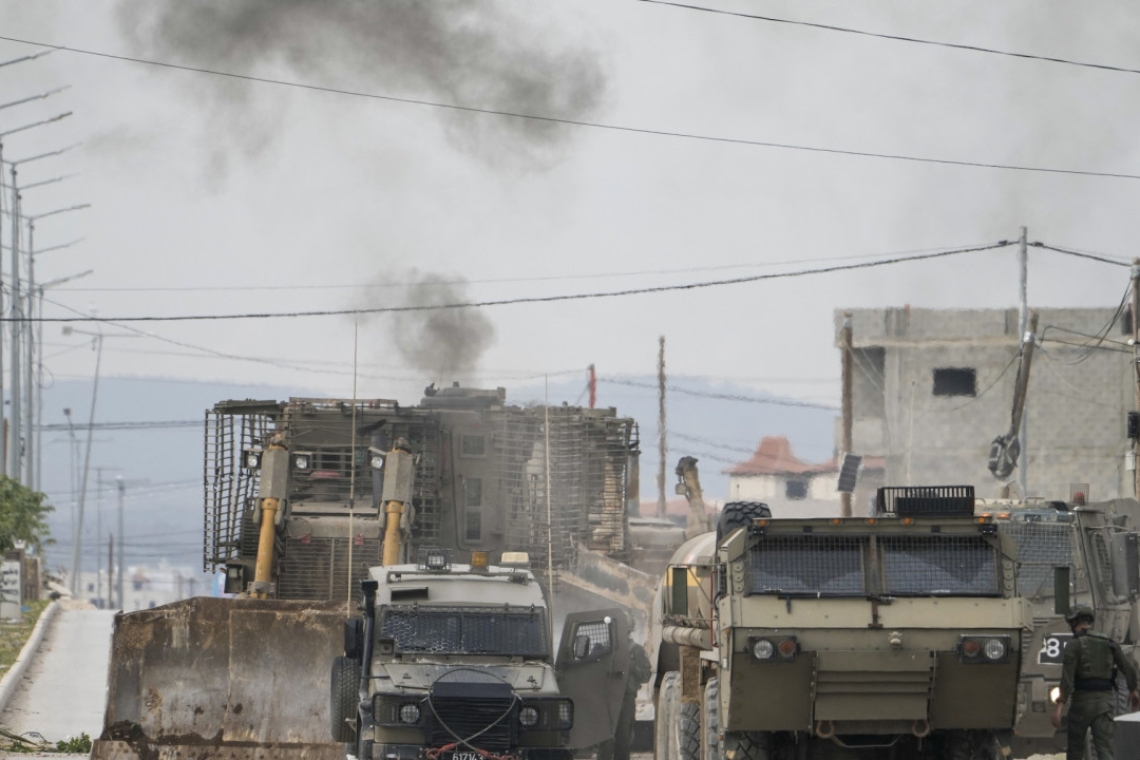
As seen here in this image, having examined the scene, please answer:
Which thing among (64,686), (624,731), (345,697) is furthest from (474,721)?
(64,686)

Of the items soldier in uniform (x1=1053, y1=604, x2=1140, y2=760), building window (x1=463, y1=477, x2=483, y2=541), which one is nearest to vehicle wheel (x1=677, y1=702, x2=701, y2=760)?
soldier in uniform (x1=1053, y1=604, x2=1140, y2=760)

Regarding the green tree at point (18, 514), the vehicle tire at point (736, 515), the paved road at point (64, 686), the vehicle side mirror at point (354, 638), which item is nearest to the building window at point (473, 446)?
the paved road at point (64, 686)

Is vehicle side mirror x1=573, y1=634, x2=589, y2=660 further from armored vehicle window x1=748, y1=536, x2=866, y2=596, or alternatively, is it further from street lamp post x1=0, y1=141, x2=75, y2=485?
street lamp post x1=0, y1=141, x2=75, y2=485

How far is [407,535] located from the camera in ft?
71.4

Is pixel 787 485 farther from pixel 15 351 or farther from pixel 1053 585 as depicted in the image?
pixel 1053 585

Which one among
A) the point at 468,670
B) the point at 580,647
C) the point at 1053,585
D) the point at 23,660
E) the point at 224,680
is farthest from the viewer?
the point at 23,660

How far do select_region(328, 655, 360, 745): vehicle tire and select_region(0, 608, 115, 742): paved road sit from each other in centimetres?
819

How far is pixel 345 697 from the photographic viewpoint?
14906mm

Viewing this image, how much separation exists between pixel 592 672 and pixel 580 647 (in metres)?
0.50

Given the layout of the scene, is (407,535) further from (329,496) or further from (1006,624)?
(1006,624)

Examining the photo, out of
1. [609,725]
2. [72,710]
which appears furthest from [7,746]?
[609,725]

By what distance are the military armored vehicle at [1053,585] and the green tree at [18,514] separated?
18108 millimetres

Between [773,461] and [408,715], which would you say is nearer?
[408,715]

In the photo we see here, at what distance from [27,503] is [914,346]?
33.8 meters
